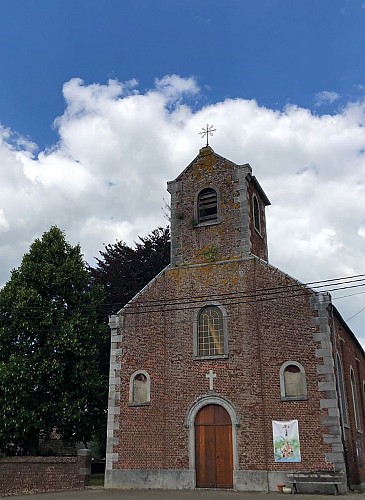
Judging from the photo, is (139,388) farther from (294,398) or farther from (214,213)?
(214,213)

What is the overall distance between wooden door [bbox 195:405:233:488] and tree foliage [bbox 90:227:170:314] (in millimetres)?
10417

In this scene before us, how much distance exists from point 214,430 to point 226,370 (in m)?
2.04

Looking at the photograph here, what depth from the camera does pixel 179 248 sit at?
21078 millimetres

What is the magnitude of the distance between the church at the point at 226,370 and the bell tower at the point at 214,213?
43 mm

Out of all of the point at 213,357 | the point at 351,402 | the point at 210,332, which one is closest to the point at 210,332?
the point at 210,332

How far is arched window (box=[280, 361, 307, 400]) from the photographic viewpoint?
56.9 feet

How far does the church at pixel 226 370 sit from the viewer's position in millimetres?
17078

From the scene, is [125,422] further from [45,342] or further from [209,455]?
[45,342]

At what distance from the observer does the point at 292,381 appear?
17.6 meters

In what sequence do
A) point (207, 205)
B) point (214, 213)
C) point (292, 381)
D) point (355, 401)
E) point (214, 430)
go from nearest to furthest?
point (292, 381), point (214, 430), point (214, 213), point (207, 205), point (355, 401)

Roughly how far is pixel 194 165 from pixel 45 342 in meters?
9.53

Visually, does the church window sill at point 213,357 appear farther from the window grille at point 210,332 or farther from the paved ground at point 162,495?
the paved ground at point 162,495

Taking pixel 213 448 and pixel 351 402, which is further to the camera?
pixel 351 402

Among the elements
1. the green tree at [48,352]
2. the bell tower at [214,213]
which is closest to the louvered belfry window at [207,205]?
the bell tower at [214,213]
